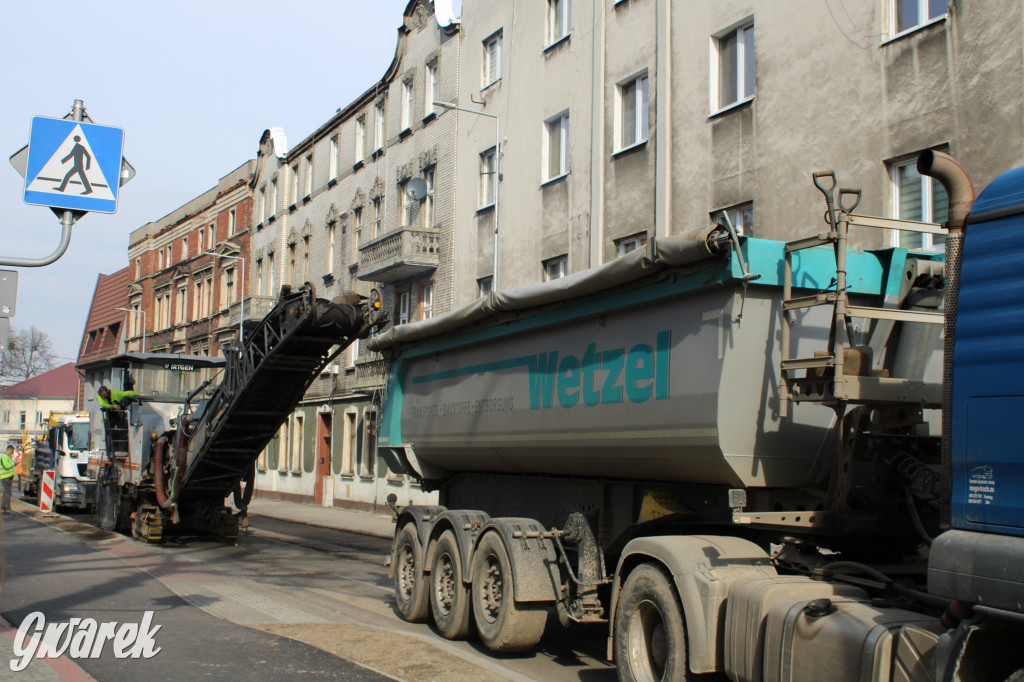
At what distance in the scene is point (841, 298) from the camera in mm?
5410

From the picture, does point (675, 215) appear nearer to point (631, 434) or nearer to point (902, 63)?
point (902, 63)

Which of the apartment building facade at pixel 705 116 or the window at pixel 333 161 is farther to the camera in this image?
the window at pixel 333 161

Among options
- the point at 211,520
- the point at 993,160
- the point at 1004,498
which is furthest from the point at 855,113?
the point at 211,520

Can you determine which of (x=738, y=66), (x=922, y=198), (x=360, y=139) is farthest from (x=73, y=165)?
(x=360, y=139)

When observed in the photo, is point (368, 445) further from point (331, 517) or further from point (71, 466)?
point (71, 466)

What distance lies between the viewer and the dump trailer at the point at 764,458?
13.8ft

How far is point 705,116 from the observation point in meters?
16.8

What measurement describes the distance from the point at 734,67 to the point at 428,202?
12.6 metres

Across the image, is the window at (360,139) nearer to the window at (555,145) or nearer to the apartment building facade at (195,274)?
the apartment building facade at (195,274)

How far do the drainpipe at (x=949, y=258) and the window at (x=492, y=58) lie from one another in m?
20.6

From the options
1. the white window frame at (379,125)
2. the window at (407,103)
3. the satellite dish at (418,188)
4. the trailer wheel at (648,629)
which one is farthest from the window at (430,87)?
the trailer wheel at (648,629)

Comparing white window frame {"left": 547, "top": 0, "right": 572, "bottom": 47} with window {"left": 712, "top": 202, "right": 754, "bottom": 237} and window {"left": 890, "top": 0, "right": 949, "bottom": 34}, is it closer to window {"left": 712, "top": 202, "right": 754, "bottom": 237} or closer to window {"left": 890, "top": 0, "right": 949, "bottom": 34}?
window {"left": 712, "top": 202, "right": 754, "bottom": 237}

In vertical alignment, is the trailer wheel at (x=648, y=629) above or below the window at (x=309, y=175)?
below

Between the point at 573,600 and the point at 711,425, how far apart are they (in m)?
2.40
